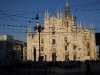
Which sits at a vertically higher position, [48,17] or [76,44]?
[48,17]

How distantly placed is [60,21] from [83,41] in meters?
9.32

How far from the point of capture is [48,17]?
71.6 meters

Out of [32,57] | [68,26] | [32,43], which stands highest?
[68,26]

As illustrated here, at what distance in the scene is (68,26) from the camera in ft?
228

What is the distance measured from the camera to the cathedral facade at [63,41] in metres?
68.1

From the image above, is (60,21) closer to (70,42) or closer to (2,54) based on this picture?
(70,42)

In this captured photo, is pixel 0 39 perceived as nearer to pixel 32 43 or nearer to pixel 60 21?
pixel 32 43

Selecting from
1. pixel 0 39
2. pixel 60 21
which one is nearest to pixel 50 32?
pixel 60 21

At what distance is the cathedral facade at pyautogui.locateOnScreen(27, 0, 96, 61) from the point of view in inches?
2680

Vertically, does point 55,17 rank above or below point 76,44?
above

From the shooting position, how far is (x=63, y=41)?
6938 centimetres

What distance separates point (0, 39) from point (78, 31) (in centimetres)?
2459

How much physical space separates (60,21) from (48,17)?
432 centimetres

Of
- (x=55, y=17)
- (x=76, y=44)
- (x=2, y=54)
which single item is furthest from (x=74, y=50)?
(x=2, y=54)
